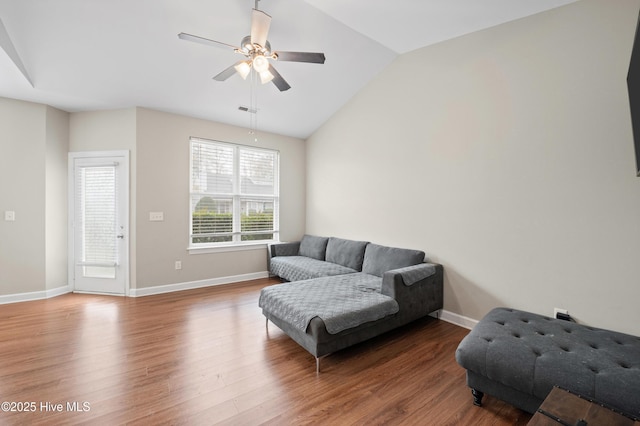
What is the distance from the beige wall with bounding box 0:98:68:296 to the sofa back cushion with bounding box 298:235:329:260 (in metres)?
3.79

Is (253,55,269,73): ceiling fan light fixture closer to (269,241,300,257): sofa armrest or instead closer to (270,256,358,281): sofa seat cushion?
(270,256,358,281): sofa seat cushion

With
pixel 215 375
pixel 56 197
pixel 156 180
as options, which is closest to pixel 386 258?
pixel 215 375

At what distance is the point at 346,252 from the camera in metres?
4.37

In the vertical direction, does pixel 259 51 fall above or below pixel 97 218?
above

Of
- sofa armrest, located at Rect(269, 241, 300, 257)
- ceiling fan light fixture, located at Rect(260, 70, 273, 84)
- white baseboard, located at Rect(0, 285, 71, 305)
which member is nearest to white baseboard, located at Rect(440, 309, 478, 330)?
sofa armrest, located at Rect(269, 241, 300, 257)

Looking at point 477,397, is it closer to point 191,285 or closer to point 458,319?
point 458,319

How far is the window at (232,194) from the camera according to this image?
471cm

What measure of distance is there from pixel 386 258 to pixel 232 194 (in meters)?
2.93

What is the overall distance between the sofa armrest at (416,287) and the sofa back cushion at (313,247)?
203 centimetres

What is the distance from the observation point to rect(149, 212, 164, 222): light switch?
4.25 m

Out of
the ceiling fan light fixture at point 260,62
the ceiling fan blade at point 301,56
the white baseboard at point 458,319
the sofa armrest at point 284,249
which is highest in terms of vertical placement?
the ceiling fan blade at point 301,56

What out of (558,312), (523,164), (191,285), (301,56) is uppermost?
(301,56)

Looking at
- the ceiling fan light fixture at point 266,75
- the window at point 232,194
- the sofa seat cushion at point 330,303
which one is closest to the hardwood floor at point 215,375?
the sofa seat cushion at point 330,303

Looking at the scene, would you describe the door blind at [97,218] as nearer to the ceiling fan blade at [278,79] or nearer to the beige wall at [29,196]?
the beige wall at [29,196]
